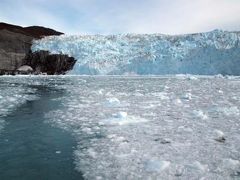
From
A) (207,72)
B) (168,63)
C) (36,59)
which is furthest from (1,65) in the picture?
(207,72)

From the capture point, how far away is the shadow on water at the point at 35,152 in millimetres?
3861

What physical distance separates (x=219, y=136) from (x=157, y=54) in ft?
125

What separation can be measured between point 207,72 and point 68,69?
58.9 feet

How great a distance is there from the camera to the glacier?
4056 centimetres

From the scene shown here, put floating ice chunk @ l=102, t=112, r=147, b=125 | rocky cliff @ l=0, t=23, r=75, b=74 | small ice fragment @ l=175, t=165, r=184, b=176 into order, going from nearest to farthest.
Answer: small ice fragment @ l=175, t=165, r=184, b=176
floating ice chunk @ l=102, t=112, r=147, b=125
rocky cliff @ l=0, t=23, r=75, b=74

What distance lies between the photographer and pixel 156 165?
4.03 m

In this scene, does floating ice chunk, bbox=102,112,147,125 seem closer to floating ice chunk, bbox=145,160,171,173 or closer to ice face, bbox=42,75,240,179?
ice face, bbox=42,75,240,179

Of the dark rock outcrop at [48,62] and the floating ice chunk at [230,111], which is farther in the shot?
the dark rock outcrop at [48,62]

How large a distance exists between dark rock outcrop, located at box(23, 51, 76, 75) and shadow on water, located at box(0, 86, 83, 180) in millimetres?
37766

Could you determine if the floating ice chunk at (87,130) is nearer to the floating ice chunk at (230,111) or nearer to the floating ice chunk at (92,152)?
the floating ice chunk at (92,152)

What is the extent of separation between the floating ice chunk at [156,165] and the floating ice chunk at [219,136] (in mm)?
1501

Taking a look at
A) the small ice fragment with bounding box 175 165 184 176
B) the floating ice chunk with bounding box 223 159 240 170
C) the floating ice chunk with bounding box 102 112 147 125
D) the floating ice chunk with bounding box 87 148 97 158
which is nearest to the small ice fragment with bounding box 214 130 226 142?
the floating ice chunk with bounding box 223 159 240 170

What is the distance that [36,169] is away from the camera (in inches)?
158

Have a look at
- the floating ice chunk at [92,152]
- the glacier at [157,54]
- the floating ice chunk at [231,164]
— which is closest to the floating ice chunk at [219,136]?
the floating ice chunk at [231,164]
